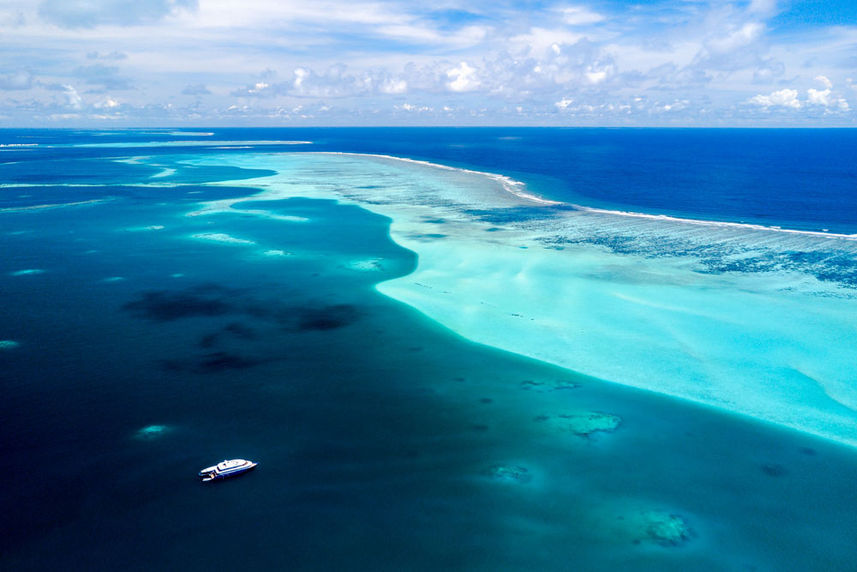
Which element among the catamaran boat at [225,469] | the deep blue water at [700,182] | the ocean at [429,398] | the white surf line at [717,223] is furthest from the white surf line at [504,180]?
the catamaran boat at [225,469]

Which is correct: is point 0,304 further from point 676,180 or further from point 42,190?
point 676,180

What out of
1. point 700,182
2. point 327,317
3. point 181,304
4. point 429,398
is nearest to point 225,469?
point 429,398

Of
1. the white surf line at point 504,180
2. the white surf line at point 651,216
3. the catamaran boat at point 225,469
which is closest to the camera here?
the catamaran boat at point 225,469

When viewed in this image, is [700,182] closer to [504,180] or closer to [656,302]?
[504,180]

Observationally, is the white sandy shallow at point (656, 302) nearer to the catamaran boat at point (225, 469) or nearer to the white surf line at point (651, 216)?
the white surf line at point (651, 216)

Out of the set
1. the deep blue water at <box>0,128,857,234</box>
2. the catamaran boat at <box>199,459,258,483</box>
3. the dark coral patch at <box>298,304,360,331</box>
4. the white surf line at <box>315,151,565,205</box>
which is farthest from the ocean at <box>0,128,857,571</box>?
the white surf line at <box>315,151,565,205</box>
